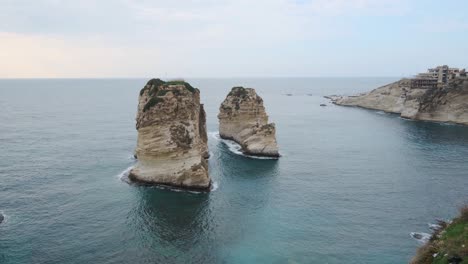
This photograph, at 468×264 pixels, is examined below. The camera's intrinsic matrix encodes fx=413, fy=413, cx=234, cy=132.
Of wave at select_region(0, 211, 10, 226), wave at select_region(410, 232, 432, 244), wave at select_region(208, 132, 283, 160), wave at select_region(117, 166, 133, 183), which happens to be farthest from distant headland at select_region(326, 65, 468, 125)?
wave at select_region(0, 211, 10, 226)

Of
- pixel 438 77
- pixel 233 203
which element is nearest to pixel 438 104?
pixel 438 77

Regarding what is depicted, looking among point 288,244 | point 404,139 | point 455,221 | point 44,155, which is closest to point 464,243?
point 455,221

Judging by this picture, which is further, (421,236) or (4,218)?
(4,218)

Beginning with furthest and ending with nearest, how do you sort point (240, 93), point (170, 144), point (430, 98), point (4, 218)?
point (430, 98) < point (240, 93) < point (170, 144) < point (4, 218)

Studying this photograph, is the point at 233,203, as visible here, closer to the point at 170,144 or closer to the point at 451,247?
the point at 170,144

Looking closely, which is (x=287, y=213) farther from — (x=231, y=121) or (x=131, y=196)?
(x=231, y=121)

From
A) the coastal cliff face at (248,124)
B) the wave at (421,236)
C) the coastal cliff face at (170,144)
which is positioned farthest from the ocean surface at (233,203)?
the coastal cliff face at (248,124)
